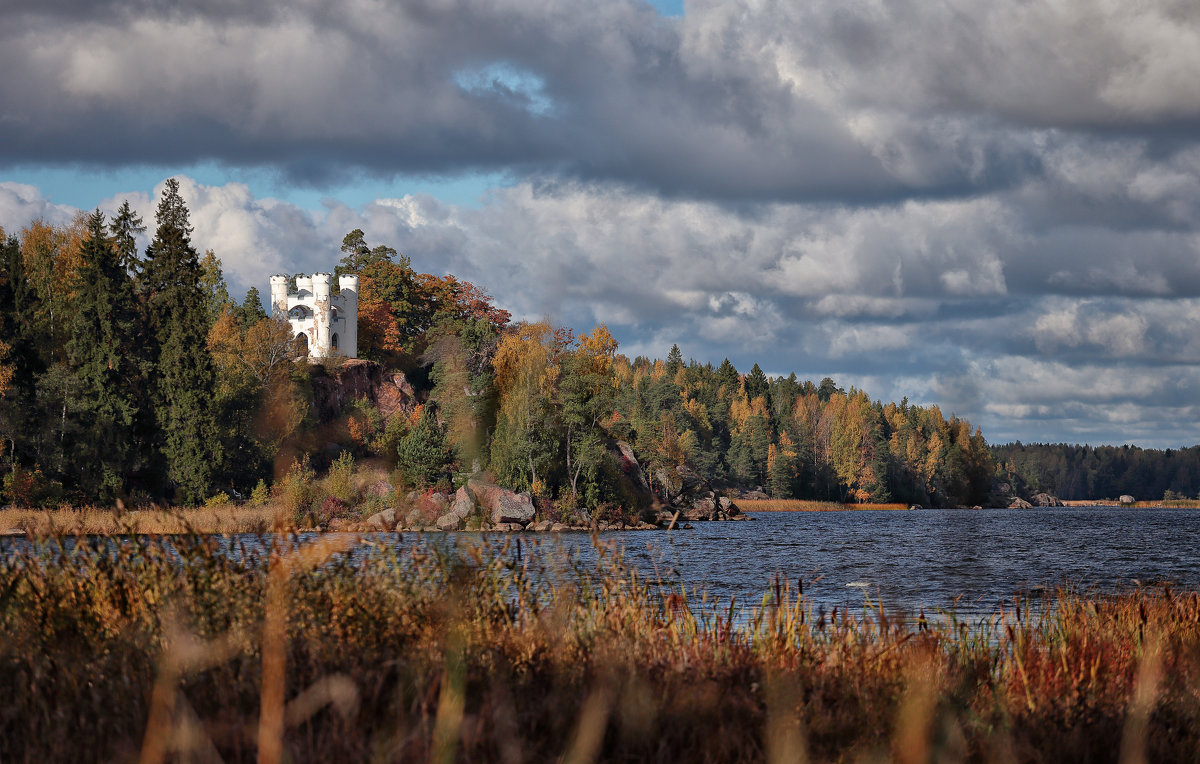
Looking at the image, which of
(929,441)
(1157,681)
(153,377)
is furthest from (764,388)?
(1157,681)

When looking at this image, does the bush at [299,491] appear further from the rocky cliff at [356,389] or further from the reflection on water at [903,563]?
the reflection on water at [903,563]

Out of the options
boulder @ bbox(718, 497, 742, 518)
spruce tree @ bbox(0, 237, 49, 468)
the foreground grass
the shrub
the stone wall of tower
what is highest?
the stone wall of tower

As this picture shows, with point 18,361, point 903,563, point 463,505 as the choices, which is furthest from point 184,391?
point 903,563

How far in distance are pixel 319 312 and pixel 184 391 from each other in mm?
29686

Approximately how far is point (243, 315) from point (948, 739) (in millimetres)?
88860

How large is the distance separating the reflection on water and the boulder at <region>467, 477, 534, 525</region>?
31.3ft

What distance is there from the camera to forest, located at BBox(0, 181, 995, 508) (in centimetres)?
5634

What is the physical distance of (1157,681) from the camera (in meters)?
9.28

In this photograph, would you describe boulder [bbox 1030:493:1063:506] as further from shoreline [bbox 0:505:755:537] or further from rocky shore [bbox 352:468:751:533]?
rocky shore [bbox 352:468:751:533]

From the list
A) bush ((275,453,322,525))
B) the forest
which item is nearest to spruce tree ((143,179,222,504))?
the forest

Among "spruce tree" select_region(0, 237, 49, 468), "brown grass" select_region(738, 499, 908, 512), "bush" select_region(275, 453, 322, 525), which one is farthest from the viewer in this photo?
"brown grass" select_region(738, 499, 908, 512)

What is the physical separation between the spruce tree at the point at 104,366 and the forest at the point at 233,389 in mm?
111

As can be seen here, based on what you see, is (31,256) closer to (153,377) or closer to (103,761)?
(153,377)

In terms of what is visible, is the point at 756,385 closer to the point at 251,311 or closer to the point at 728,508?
the point at 728,508
